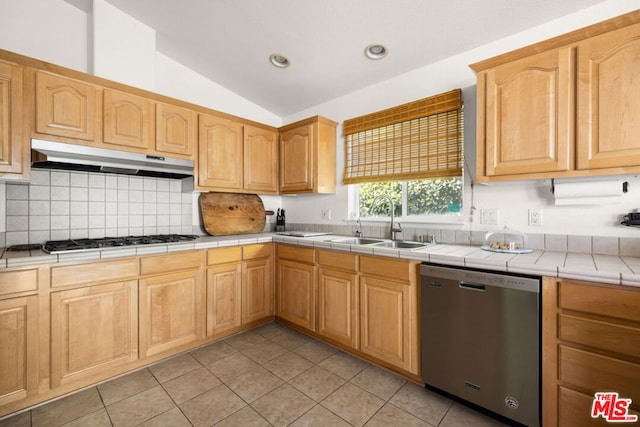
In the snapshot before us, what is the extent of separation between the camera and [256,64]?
8.83ft

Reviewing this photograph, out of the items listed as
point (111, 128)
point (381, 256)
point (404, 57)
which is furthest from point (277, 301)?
point (404, 57)

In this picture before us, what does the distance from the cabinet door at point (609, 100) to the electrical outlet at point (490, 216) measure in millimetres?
593

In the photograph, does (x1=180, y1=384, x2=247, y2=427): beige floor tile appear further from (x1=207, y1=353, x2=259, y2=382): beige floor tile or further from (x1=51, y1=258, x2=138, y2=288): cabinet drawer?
(x1=51, y1=258, x2=138, y2=288): cabinet drawer

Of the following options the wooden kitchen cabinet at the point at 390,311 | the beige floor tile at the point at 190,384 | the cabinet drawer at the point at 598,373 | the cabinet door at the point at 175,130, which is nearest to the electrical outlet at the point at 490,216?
the wooden kitchen cabinet at the point at 390,311

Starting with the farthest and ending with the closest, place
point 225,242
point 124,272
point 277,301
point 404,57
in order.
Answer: point 277,301 < point 225,242 < point 404,57 < point 124,272

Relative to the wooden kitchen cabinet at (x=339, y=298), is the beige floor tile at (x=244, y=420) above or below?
below

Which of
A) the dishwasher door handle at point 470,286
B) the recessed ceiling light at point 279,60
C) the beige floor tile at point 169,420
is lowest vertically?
the beige floor tile at point 169,420

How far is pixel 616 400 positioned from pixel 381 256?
4.18ft

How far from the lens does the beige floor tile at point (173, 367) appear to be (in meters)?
2.01

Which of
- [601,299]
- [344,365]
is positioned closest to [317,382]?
[344,365]

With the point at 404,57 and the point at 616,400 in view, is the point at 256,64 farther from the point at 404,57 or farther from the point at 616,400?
the point at 616,400

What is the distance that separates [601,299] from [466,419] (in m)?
0.95

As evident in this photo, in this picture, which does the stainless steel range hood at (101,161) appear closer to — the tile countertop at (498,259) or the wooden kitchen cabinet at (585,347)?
the tile countertop at (498,259)

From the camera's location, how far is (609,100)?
1.44 metres
